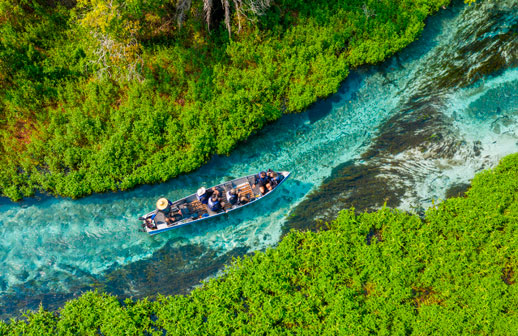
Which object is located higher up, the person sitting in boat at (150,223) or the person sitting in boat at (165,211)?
the person sitting in boat at (165,211)

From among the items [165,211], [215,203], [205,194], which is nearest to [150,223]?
[165,211]

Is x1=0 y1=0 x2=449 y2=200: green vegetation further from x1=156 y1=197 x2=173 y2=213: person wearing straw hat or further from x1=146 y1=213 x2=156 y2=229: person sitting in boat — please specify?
x1=146 y1=213 x2=156 y2=229: person sitting in boat

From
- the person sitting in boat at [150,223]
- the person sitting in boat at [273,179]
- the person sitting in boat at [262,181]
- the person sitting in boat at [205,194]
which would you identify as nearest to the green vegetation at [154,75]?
the person sitting in boat at [205,194]

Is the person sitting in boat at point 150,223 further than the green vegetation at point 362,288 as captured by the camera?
Yes

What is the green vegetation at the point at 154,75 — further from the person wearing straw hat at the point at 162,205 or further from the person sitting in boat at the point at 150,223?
the person sitting in boat at the point at 150,223

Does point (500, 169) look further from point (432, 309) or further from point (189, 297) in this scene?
point (189, 297)

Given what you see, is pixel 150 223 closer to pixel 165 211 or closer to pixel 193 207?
pixel 165 211

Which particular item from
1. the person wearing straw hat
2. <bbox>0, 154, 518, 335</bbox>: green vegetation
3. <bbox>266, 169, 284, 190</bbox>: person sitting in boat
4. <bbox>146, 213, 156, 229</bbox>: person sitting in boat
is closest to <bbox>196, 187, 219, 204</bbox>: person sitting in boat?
the person wearing straw hat
